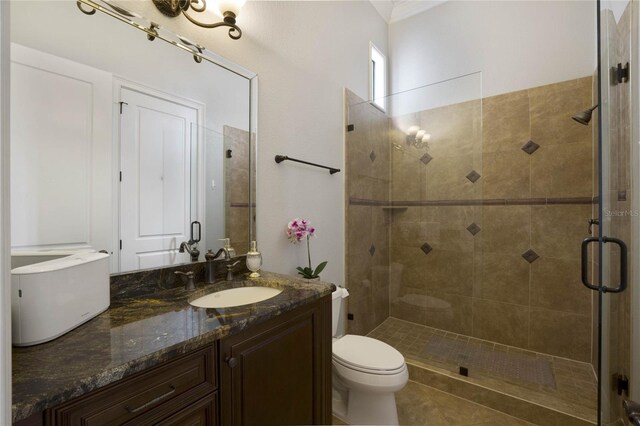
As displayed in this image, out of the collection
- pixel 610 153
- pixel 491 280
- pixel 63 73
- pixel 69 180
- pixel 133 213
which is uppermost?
pixel 63 73

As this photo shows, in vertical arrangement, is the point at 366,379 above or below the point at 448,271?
below

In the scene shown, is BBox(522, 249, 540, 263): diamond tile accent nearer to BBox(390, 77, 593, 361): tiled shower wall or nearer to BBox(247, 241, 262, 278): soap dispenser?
BBox(390, 77, 593, 361): tiled shower wall

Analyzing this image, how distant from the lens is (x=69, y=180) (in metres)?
1.02

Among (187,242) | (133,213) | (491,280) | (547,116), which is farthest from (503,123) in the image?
(133,213)

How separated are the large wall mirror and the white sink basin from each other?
0.82 ft

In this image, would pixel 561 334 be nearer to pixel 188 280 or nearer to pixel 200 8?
pixel 188 280

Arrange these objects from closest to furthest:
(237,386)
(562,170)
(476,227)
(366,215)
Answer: (237,386) < (562,170) < (476,227) < (366,215)

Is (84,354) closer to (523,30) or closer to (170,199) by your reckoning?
(170,199)

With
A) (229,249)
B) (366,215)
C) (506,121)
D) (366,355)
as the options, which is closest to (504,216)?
(506,121)

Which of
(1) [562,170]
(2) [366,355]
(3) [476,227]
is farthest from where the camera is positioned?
(3) [476,227]

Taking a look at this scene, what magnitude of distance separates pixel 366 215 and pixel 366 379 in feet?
4.89

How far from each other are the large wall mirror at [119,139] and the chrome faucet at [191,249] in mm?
26

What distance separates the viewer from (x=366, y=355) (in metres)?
1.72

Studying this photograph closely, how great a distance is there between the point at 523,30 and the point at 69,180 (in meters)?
3.40
